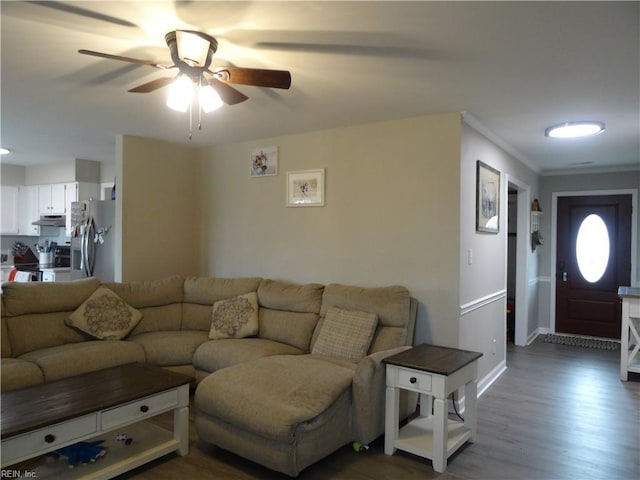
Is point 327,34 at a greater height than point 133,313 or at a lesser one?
greater

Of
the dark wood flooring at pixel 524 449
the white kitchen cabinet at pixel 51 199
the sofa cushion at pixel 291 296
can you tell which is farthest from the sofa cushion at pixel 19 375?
the white kitchen cabinet at pixel 51 199

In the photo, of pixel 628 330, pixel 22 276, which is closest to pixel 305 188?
pixel 628 330

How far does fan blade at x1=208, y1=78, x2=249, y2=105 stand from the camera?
232 cm

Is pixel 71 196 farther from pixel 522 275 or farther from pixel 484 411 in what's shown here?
pixel 522 275

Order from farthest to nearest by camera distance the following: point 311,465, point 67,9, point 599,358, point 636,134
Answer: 1. point 599,358
2. point 636,134
3. point 311,465
4. point 67,9

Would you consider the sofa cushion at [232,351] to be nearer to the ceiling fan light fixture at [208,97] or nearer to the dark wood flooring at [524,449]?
the dark wood flooring at [524,449]

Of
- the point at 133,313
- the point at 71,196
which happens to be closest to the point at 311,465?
the point at 133,313

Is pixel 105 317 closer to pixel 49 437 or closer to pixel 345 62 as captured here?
pixel 49 437

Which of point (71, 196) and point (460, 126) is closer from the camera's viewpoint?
point (460, 126)

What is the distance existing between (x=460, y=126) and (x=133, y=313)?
126 inches

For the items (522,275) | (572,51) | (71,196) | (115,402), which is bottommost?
(115,402)

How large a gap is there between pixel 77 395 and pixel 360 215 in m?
2.50

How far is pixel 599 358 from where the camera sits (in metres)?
5.13

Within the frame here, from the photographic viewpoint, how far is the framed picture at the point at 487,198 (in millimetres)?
3742
